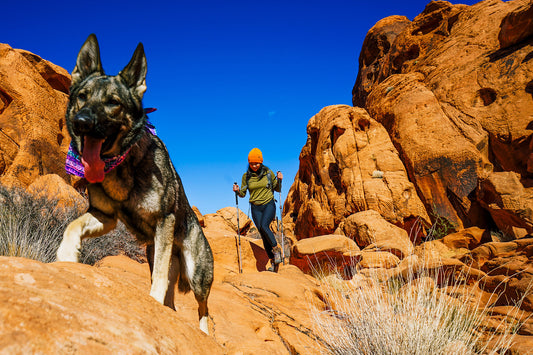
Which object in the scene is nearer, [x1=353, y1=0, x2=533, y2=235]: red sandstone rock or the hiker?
the hiker

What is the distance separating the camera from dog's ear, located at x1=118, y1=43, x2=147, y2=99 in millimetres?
2486

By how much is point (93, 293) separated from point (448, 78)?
1487 centimetres

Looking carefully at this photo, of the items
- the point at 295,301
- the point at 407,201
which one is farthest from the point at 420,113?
the point at 295,301

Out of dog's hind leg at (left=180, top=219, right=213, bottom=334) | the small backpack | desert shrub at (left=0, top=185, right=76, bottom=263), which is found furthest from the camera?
the small backpack

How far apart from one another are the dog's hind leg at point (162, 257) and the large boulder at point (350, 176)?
36.8 ft

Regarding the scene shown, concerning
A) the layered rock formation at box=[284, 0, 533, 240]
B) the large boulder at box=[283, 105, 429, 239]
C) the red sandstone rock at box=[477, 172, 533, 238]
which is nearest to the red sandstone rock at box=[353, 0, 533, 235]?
the layered rock formation at box=[284, 0, 533, 240]

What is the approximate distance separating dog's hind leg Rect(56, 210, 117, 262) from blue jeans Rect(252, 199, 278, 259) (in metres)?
5.87

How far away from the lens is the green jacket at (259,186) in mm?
8383

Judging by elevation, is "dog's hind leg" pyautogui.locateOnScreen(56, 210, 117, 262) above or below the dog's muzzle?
below

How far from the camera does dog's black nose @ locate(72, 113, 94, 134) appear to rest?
1.97 meters

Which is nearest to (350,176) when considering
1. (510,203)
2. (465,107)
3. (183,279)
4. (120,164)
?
(465,107)

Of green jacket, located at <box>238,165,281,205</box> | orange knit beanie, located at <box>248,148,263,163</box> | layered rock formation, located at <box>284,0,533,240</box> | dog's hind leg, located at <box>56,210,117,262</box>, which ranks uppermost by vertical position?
layered rock formation, located at <box>284,0,533,240</box>

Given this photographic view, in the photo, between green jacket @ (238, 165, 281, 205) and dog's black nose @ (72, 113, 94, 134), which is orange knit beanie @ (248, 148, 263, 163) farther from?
dog's black nose @ (72, 113, 94, 134)

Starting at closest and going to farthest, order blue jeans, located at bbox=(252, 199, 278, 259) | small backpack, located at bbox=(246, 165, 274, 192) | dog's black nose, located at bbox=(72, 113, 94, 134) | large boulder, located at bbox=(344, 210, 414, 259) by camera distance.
Result: dog's black nose, located at bbox=(72, 113, 94, 134) → blue jeans, located at bbox=(252, 199, 278, 259) → small backpack, located at bbox=(246, 165, 274, 192) → large boulder, located at bbox=(344, 210, 414, 259)
